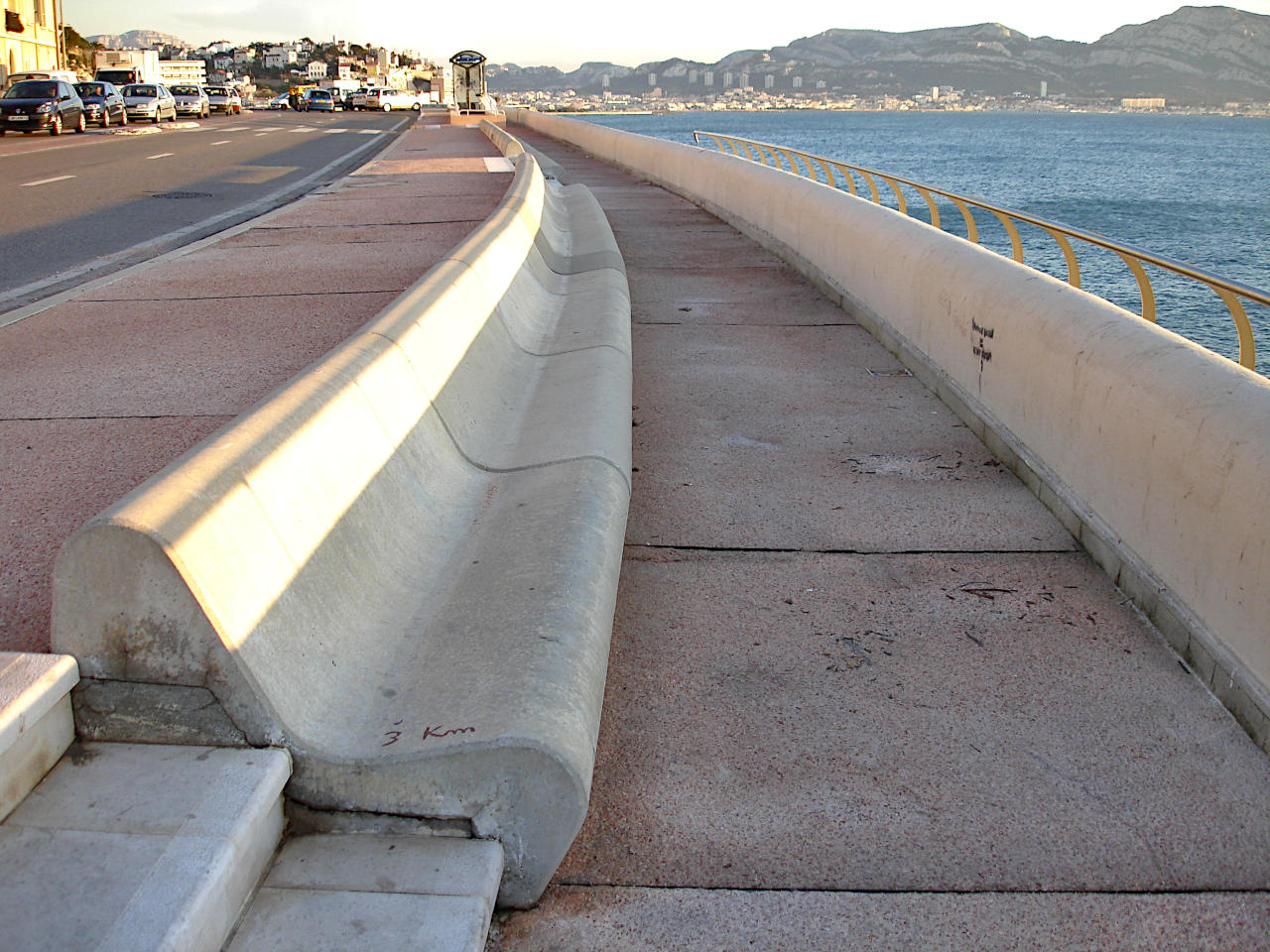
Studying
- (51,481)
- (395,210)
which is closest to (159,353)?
(51,481)

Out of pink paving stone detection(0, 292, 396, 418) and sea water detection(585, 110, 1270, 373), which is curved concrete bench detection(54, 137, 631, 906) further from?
sea water detection(585, 110, 1270, 373)

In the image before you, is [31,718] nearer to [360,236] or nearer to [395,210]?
[360,236]

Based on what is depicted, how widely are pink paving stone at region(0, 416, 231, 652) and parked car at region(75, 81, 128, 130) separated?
136ft

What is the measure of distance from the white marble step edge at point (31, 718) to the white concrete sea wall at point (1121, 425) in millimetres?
3232

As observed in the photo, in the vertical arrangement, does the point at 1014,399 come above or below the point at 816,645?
above

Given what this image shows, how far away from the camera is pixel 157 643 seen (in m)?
2.62

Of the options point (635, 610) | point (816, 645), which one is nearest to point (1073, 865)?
point (816, 645)

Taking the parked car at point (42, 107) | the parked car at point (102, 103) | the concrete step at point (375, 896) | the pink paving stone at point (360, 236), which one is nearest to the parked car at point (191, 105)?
the parked car at point (102, 103)

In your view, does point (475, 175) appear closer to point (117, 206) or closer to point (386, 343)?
point (117, 206)

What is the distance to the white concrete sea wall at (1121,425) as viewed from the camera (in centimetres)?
351

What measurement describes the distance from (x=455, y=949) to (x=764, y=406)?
4.85 metres

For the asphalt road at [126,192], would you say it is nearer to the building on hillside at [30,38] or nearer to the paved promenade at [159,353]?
the paved promenade at [159,353]

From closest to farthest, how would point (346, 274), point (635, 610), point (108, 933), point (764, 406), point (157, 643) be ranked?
point (108, 933) < point (157, 643) < point (635, 610) < point (764, 406) < point (346, 274)

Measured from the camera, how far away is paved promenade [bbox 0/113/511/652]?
4277 millimetres
